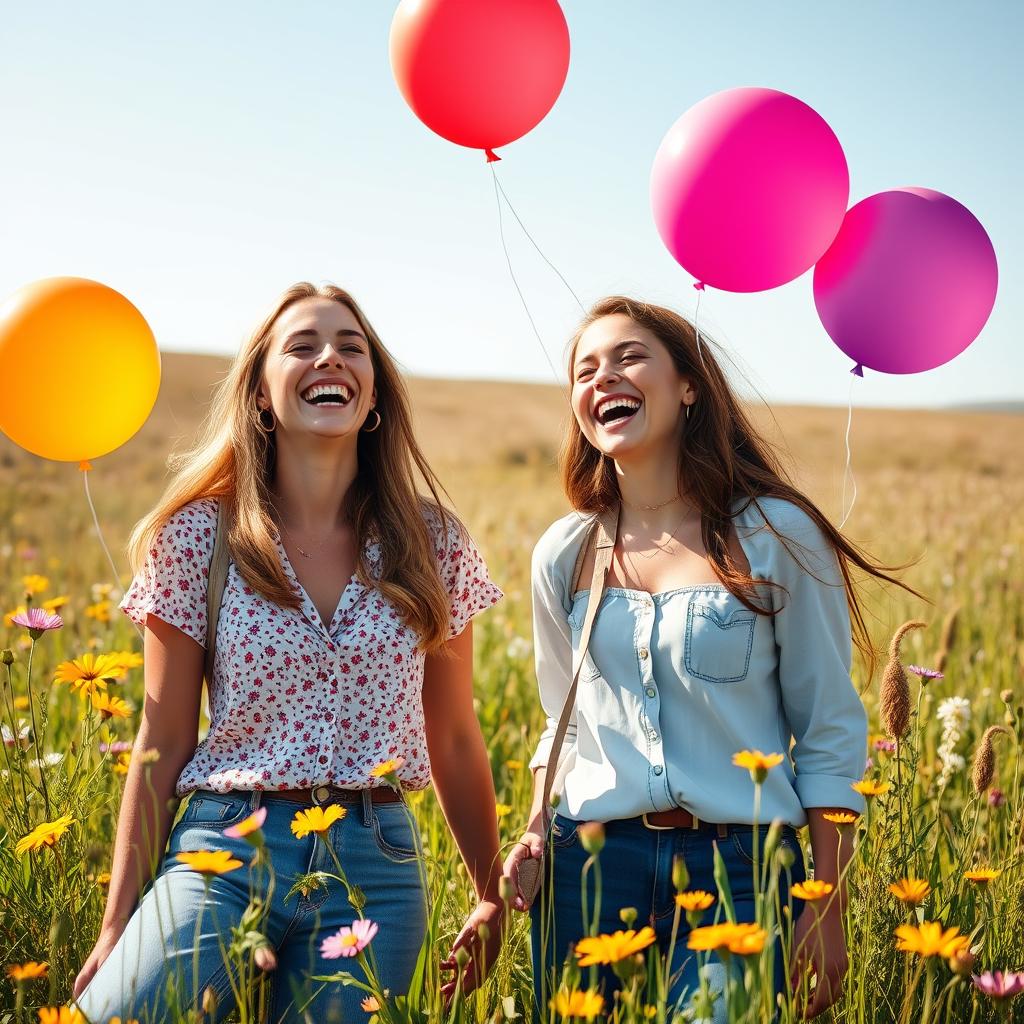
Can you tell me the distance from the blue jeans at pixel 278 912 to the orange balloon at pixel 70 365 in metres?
1.04

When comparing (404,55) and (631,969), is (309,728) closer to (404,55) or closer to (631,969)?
(631,969)

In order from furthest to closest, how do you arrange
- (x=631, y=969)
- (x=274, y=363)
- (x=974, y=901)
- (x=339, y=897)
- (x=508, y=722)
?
(x=508, y=722), (x=274, y=363), (x=974, y=901), (x=339, y=897), (x=631, y=969)

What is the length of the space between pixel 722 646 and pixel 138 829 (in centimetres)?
129

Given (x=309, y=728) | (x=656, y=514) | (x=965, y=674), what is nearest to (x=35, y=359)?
(x=309, y=728)

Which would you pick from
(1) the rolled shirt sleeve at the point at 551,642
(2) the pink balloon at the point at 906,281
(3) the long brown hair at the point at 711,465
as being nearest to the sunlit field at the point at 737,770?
(3) the long brown hair at the point at 711,465

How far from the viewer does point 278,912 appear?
82.4 inches

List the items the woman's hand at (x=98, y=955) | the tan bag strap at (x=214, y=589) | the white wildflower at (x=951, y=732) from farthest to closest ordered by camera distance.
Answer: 1. the white wildflower at (x=951, y=732)
2. the tan bag strap at (x=214, y=589)
3. the woman's hand at (x=98, y=955)

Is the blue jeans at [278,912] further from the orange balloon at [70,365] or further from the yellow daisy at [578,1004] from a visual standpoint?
the orange balloon at [70,365]

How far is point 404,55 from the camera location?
272 centimetres

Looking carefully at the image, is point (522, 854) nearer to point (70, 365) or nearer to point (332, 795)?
point (332, 795)

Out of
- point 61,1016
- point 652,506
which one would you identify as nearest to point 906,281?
point 652,506

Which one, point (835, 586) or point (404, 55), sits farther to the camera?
point (404, 55)

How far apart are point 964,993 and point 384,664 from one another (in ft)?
4.59

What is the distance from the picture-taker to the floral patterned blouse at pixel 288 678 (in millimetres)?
2264
